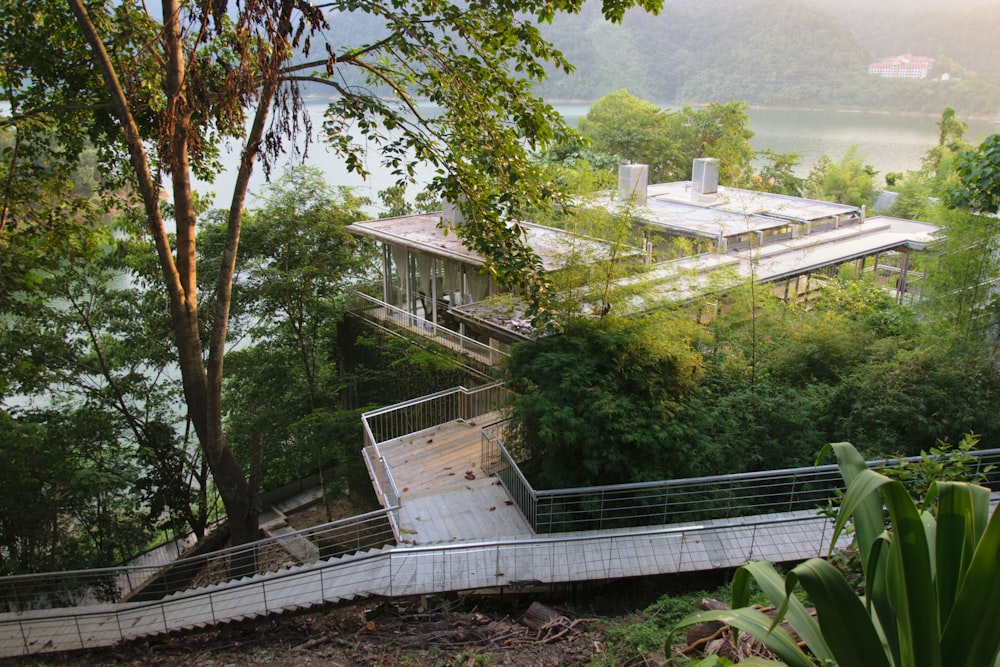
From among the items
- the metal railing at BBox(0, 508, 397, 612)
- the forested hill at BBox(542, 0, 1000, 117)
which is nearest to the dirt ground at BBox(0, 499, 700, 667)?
the metal railing at BBox(0, 508, 397, 612)

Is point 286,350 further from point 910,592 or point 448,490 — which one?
point 910,592

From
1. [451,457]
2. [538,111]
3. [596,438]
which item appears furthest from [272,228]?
[596,438]

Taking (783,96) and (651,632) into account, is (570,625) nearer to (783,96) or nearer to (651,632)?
(651,632)

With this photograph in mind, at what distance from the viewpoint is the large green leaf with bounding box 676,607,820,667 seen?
2.61 metres

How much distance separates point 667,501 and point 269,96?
6.30 m

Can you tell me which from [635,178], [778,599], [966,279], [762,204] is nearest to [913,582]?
[778,599]

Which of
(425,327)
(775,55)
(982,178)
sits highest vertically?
(775,55)

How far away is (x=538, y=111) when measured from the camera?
7836 millimetres

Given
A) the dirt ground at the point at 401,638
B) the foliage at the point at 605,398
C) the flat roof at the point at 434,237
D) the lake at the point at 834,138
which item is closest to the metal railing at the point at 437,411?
the flat roof at the point at 434,237

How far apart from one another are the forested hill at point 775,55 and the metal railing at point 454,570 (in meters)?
35.5

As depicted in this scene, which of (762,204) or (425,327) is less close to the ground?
(762,204)

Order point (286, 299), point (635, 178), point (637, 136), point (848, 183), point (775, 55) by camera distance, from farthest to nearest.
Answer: point (775, 55)
point (637, 136)
point (848, 183)
point (635, 178)
point (286, 299)

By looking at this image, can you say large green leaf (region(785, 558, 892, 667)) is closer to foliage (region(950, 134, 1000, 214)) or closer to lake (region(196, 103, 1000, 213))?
foliage (region(950, 134, 1000, 214))

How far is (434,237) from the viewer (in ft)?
46.8
